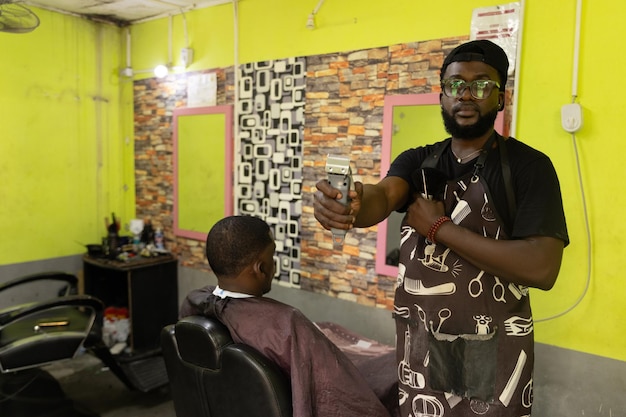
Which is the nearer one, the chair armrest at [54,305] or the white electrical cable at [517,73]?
the white electrical cable at [517,73]

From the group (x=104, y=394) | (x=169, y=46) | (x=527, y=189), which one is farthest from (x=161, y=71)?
(x=527, y=189)

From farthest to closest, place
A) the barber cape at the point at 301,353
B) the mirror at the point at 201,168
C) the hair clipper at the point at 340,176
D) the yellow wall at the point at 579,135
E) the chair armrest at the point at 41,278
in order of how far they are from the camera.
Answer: the mirror at the point at 201,168
the chair armrest at the point at 41,278
the yellow wall at the point at 579,135
the barber cape at the point at 301,353
the hair clipper at the point at 340,176

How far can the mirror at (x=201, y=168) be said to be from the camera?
3.34 m

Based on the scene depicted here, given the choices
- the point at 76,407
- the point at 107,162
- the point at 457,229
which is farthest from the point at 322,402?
the point at 107,162

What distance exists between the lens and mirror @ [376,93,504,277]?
7.86 ft

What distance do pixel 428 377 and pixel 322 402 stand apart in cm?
32

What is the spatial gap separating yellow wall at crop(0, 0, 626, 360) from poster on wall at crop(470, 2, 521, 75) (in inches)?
1.8

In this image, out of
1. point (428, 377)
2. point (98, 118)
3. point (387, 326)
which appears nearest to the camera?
point (428, 377)

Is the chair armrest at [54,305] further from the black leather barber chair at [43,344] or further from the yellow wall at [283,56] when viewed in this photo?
the yellow wall at [283,56]

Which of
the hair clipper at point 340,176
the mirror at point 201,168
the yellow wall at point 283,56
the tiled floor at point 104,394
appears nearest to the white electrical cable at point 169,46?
the yellow wall at point 283,56

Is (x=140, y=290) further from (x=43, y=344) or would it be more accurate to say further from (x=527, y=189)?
(x=527, y=189)

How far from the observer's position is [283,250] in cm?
307

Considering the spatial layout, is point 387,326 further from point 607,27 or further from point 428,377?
point 607,27

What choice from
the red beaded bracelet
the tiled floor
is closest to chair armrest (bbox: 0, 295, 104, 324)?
the tiled floor
